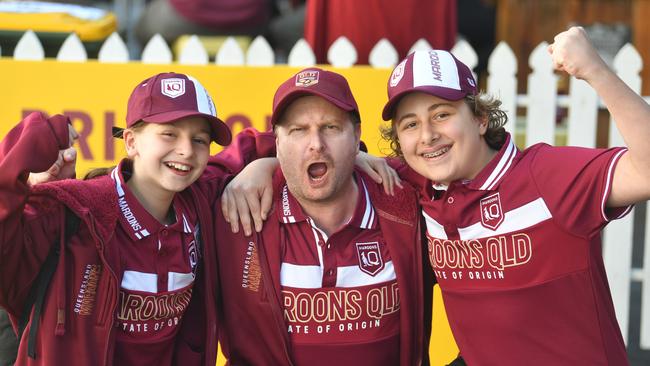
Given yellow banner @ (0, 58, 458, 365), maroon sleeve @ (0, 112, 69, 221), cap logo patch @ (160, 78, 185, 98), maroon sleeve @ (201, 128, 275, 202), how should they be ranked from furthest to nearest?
1. yellow banner @ (0, 58, 458, 365)
2. maroon sleeve @ (201, 128, 275, 202)
3. cap logo patch @ (160, 78, 185, 98)
4. maroon sleeve @ (0, 112, 69, 221)

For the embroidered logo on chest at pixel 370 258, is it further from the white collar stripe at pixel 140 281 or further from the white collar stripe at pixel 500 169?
the white collar stripe at pixel 140 281

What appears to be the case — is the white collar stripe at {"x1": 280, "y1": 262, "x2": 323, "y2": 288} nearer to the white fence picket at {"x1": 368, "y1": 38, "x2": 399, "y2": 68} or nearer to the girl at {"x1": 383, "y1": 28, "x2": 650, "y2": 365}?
the girl at {"x1": 383, "y1": 28, "x2": 650, "y2": 365}

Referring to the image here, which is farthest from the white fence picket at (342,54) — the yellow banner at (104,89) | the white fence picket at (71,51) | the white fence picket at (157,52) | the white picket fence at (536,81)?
the white fence picket at (71,51)

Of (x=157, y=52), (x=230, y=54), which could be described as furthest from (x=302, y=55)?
(x=157, y=52)

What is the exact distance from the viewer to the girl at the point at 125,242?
102 inches

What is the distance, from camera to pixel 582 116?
521 centimetres

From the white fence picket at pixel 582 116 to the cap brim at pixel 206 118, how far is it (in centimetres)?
294

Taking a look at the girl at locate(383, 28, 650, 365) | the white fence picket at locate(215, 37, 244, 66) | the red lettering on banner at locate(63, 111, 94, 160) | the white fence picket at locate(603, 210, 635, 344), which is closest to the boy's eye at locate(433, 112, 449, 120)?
the girl at locate(383, 28, 650, 365)

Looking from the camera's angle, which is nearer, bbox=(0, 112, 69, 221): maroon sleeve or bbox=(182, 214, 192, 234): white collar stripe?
bbox=(0, 112, 69, 221): maroon sleeve

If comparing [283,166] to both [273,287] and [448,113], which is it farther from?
[448,113]

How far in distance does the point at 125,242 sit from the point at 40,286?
0.33 meters

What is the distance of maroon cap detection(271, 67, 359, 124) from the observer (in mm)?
3021

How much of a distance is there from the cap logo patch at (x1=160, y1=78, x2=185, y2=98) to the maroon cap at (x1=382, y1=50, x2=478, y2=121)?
802 millimetres

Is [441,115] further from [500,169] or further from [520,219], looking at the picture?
[520,219]
